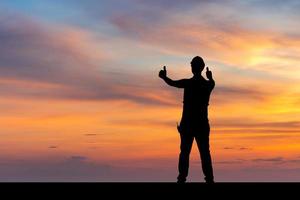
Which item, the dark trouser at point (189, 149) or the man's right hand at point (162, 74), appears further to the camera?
the dark trouser at point (189, 149)

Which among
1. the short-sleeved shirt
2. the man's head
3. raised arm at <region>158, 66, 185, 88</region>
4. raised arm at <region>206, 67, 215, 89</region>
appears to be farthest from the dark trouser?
the man's head

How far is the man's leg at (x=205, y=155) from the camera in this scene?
18.7 m

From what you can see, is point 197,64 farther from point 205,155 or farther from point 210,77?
point 205,155

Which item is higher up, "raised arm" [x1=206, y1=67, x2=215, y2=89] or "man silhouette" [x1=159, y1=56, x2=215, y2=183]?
"raised arm" [x1=206, y1=67, x2=215, y2=89]

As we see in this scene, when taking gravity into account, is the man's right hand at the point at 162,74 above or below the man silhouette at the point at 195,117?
above

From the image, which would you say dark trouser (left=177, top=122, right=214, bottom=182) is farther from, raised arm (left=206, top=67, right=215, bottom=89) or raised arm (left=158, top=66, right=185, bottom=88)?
raised arm (left=158, top=66, right=185, bottom=88)

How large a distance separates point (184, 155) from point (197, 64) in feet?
8.63

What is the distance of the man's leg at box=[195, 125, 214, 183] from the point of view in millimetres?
18656
